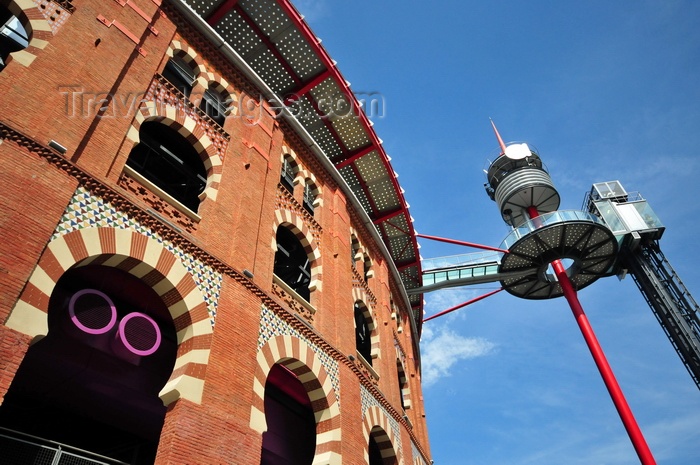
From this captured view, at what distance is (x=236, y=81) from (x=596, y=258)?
58.5 feet

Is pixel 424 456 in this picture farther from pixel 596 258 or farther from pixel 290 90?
pixel 596 258

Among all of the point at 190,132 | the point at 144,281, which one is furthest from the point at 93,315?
the point at 190,132

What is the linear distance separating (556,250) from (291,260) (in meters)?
13.8

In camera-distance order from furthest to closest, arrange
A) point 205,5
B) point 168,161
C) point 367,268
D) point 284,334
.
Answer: point 367,268, point 205,5, point 168,161, point 284,334

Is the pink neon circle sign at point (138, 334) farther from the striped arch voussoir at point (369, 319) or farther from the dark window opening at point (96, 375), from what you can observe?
the striped arch voussoir at point (369, 319)

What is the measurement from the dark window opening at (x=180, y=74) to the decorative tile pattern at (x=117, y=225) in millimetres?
4388

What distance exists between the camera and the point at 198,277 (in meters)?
7.79

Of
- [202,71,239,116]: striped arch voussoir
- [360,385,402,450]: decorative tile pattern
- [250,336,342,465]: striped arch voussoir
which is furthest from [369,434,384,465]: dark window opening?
[202,71,239,116]: striped arch voussoir

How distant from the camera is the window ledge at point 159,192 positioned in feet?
25.3

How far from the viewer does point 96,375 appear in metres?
7.00

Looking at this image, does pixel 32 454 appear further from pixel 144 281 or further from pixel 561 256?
pixel 561 256

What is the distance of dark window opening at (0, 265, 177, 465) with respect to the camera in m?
6.63

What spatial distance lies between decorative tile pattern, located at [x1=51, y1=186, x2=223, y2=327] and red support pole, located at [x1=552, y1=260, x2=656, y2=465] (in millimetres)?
16620

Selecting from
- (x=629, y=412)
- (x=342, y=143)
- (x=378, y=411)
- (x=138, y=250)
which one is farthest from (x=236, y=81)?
(x=629, y=412)
